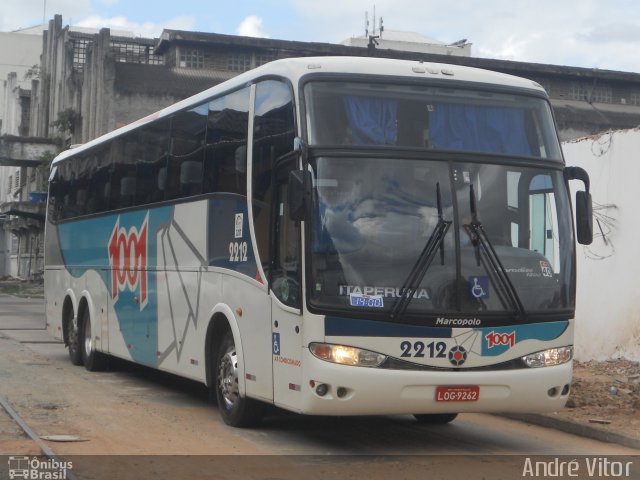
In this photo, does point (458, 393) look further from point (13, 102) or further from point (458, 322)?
point (13, 102)

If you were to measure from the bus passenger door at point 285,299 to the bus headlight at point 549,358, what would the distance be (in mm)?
1993

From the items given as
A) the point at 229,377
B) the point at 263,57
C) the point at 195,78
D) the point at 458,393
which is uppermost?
the point at 263,57

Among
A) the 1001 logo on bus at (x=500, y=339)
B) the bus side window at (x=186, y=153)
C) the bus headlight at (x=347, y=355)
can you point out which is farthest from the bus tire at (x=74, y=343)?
the 1001 logo on bus at (x=500, y=339)

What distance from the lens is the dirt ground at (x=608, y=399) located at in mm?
11268

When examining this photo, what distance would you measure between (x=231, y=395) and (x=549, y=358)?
10.5ft

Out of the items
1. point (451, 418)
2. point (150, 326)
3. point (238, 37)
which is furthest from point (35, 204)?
point (451, 418)

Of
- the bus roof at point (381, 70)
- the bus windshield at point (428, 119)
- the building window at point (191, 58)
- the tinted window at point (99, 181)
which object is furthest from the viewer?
the building window at point (191, 58)

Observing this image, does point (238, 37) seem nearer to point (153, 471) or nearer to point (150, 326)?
point (150, 326)

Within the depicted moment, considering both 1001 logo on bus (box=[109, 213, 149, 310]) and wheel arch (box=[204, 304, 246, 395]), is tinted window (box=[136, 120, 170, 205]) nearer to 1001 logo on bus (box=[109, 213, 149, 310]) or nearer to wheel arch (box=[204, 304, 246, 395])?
1001 logo on bus (box=[109, 213, 149, 310])

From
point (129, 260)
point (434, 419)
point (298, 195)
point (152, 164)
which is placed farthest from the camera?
point (129, 260)

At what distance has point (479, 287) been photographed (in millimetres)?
9078

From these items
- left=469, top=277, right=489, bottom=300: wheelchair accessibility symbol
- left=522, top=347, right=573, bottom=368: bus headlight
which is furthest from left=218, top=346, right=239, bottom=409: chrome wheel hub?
left=522, top=347, right=573, bottom=368: bus headlight

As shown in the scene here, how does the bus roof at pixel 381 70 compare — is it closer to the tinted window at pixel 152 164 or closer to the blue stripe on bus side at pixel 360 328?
the blue stripe on bus side at pixel 360 328

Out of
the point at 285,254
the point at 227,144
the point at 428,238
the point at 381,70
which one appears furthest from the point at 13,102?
the point at 428,238
